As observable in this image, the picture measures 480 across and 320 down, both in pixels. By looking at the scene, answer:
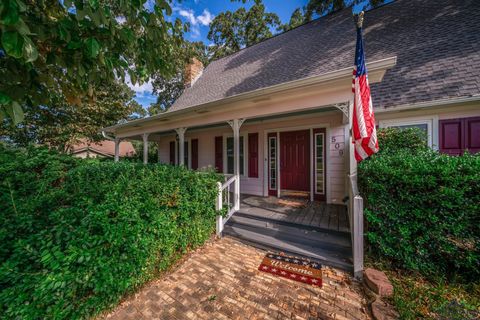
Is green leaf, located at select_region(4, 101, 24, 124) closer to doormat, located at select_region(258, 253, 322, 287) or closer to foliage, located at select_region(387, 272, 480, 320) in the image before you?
doormat, located at select_region(258, 253, 322, 287)

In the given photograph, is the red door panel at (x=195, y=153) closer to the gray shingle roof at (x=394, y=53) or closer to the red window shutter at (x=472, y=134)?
the gray shingle roof at (x=394, y=53)

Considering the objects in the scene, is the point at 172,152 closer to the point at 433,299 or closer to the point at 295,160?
the point at 295,160

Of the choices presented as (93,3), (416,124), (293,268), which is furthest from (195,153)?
(416,124)

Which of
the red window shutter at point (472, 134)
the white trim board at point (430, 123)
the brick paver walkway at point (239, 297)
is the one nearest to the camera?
the brick paver walkway at point (239, 297)

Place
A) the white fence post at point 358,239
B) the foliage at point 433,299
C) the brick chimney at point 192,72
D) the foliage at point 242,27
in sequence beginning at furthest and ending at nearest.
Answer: the foliage at point 242,27 < the brick chimney at point 192,72 < the white fence post at point 358,239 < the foliage at point 433,299

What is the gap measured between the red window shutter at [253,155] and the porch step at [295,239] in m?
2.29

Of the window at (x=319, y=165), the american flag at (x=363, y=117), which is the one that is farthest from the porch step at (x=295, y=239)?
the window at (x=319, y=165)

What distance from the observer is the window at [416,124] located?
12.9 ft

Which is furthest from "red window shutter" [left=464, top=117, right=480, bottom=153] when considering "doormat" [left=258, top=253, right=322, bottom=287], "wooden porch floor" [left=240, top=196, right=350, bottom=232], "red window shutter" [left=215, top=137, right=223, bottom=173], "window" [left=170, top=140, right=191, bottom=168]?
"window" [left=170, top=140, right=191, bottom=168]

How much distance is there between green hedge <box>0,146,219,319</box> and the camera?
1585 millimetres

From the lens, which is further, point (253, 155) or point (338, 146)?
point (253, 155)

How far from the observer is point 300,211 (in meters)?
4.39

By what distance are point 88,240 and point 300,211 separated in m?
3.89

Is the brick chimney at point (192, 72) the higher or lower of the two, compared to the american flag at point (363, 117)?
higher
